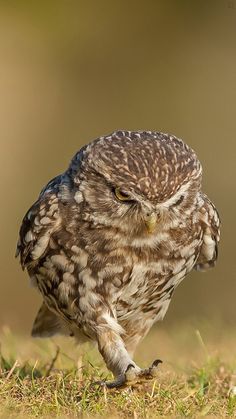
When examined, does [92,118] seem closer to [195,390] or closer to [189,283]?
[189,283]

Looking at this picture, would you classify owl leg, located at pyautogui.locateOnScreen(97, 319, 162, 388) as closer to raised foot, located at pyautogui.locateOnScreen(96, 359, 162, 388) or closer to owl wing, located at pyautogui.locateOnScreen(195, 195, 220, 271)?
raised foot, located at pyautogui.locateOnScreen(96, 359, 162, 388)

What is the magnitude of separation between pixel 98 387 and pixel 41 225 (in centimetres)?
111

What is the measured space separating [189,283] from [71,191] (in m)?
8.98

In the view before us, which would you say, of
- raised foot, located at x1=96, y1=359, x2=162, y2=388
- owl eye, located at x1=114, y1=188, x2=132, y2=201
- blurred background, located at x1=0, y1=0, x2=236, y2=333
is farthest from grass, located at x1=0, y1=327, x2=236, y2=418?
blurred background, located at x1=0, y1=0, x2=236, y2=333

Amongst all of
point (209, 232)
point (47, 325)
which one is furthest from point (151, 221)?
point (47, 325)

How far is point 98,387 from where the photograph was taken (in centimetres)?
631

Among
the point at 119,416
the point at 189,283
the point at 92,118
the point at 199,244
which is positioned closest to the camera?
the point at 119,416

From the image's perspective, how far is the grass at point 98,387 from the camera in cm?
607

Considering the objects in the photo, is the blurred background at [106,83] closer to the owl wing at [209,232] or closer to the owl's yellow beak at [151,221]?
the owl wing at [209,232]

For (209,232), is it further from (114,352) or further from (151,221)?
(114,352)

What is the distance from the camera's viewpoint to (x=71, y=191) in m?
6.98

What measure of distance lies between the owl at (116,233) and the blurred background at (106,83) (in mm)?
9783

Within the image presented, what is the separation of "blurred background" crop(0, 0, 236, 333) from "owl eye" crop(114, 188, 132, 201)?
33.5ft

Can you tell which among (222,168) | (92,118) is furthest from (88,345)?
(92,118)
